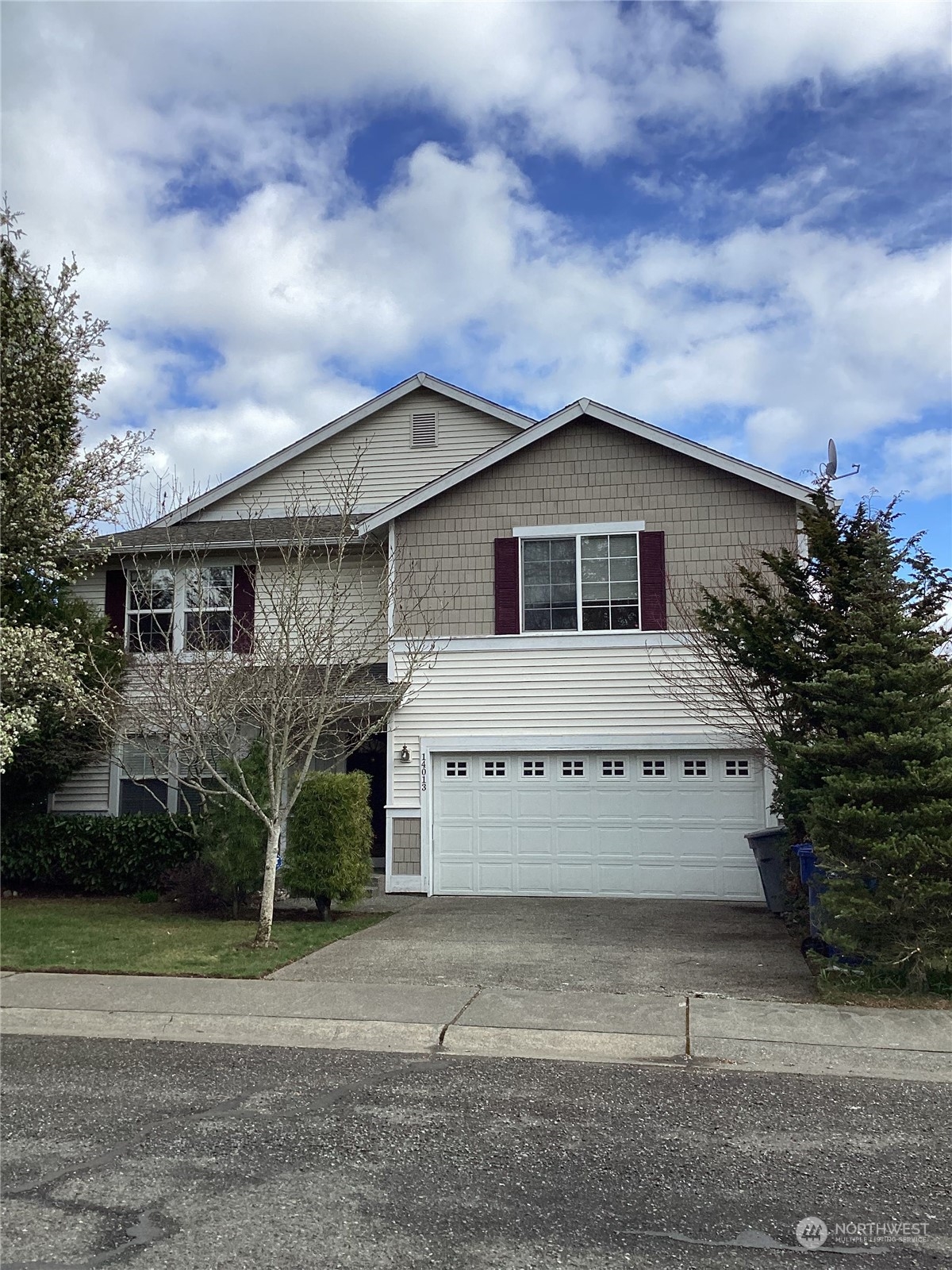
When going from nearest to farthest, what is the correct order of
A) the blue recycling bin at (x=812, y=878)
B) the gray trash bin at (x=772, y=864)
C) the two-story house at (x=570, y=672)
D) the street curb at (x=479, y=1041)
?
the street curb at (x=479, y=1041)
the blue recycling bin at (x=812, y=878)
the gray trash bin at (x=772, y=864)
the two-story house at (x=570, y=672)

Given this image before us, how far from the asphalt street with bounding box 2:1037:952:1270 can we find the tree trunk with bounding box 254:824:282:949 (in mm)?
3783

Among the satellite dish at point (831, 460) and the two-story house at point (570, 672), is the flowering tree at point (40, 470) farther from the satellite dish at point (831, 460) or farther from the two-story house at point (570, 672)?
the satellite dish at point (831, 460)

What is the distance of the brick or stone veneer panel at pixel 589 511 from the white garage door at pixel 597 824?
219 centimetres

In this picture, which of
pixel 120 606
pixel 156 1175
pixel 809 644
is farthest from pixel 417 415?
pixel 156 1175

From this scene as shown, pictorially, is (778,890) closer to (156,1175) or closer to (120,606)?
(156,1175)

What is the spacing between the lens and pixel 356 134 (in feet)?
42.5

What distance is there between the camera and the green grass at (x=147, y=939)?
9.84 metres

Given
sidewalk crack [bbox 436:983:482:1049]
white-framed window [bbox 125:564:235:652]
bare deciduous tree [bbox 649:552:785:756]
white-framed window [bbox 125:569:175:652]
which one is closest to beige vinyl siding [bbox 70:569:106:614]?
white-framed window [bbox 125:564:235:652]

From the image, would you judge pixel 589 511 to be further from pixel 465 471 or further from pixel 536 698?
pixel 536 698

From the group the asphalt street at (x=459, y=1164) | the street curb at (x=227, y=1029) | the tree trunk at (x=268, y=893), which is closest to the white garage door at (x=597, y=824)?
the tree trunk at (x=268, y=893)

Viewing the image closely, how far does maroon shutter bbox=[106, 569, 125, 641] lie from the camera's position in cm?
1731

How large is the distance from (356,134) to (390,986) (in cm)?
1011

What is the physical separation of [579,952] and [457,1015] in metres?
2.83

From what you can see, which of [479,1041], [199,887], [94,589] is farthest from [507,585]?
[479,1041]
